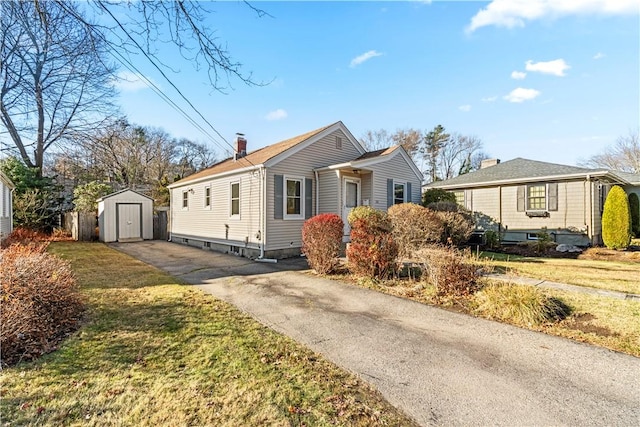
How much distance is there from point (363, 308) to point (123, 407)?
3.53 metres

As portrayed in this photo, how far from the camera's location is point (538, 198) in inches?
545

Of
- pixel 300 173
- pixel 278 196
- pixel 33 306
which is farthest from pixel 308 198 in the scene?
pixel 33 306

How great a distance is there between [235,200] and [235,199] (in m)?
0.04

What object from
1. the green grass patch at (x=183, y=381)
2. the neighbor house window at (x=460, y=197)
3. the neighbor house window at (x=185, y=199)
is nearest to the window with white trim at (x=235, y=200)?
the neighbor house window at (x=185, y=199)

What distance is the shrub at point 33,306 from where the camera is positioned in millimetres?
3377

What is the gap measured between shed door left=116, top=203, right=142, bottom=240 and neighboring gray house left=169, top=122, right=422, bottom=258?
18.4ft

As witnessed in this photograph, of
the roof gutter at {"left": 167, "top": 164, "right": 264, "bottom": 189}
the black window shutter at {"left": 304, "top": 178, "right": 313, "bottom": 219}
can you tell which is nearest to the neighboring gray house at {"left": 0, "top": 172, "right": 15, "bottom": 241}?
the roof gutter at {"left": 167, "top": 164, "right": 264, "bottom": 189}

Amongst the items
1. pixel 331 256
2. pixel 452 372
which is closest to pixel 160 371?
pixel 452 372

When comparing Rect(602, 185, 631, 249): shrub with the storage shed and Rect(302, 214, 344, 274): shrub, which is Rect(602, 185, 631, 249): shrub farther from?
the storage shed

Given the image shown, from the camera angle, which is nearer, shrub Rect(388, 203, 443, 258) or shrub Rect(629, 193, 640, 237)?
shrub Rect(388, 203, 443, 258)

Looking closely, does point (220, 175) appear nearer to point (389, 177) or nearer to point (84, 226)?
point (389, 177)

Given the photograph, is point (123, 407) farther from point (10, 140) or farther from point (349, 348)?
point (10, 140)

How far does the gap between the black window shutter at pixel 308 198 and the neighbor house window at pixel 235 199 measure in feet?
8.53

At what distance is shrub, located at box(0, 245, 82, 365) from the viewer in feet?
11.1
